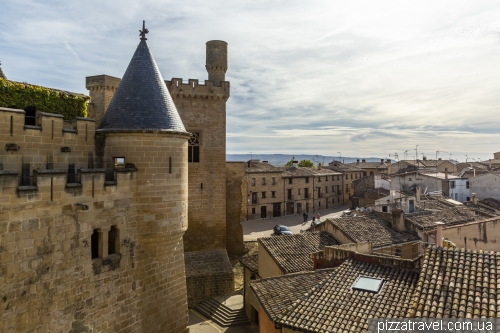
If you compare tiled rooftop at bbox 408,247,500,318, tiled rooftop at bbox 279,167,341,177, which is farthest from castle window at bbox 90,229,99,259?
tiled rooftop at bbox 279,167,341,177

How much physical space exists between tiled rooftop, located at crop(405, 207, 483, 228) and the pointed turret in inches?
743

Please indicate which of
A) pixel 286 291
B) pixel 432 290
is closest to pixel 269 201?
pixel 286 291

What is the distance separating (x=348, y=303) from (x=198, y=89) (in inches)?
731

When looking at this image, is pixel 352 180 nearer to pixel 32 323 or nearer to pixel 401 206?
pixel 401 206

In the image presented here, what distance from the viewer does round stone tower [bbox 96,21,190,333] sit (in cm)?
1104

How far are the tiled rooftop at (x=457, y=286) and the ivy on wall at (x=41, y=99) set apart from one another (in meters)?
11.9

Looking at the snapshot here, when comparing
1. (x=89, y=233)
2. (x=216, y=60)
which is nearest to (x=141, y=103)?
(x=89, y=233)

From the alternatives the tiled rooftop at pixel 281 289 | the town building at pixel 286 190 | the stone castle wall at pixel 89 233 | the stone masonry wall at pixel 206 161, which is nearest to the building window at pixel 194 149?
the stone masonry wall at pixel 206 161

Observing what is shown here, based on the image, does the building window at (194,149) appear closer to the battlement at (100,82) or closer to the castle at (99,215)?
the battlement at (100,82)

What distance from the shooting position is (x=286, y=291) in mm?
13297

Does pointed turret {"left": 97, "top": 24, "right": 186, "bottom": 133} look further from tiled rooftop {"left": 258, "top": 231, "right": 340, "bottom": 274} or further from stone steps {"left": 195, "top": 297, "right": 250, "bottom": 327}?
stone steps {"left": 195, "top": 297, "right": 250, "bottom": 327}

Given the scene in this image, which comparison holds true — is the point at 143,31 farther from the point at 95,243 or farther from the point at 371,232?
the point at 371,232

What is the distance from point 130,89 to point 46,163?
3.69 m

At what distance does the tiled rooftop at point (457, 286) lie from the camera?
9.09 metres
